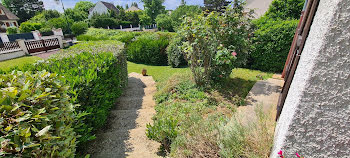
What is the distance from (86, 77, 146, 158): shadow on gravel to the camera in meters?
2.95

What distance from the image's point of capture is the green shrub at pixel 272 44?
273 inches

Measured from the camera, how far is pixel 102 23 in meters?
37.5

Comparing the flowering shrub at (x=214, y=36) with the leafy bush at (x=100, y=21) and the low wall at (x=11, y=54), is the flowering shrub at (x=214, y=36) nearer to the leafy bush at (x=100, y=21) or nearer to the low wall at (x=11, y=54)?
the low wall at (x=11, y=54)

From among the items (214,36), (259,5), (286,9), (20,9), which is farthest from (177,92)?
(20,9)

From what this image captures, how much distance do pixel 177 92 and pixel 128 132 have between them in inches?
96.3

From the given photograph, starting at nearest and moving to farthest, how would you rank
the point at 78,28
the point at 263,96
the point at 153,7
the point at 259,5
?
the point at 263,96 < the point at 259,5 < the point at 78,28 < the point at 153,7

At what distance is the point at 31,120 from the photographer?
1.47 meters

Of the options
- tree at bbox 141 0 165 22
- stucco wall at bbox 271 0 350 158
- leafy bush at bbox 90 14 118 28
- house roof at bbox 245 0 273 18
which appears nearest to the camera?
stucco wall at bbox 271 0 350 158

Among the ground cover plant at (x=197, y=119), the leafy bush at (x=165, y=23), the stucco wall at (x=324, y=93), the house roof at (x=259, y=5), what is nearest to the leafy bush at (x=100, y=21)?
the leafy bush at (x=165, y=23)

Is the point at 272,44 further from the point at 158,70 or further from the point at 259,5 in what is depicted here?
the point at 259,5

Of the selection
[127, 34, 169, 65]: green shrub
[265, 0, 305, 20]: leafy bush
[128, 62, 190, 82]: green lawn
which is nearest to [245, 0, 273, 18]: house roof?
[265, 0, 305, 20]: leafy bush

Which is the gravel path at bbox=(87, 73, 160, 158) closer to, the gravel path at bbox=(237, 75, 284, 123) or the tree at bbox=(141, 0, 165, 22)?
the gravel path at bbox=(237, 75, 284, 123)

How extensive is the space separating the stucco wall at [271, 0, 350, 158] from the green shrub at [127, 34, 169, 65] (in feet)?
32.3

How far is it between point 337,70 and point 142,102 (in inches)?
198
